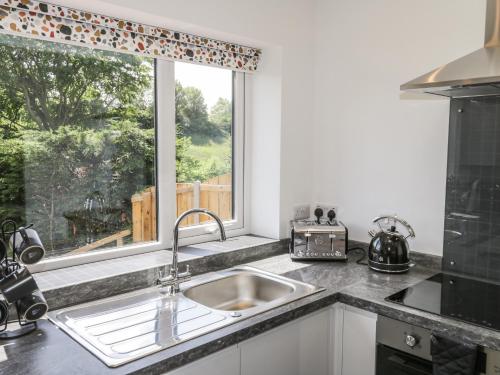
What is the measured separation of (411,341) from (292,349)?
44cm

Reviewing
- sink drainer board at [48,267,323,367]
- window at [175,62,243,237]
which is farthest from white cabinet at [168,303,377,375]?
window at [175,62,243,237]

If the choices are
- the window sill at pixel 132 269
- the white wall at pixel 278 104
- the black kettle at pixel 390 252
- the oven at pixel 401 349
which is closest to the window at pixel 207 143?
the white wall at pixel 278 104

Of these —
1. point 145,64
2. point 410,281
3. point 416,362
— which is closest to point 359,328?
point 416,362

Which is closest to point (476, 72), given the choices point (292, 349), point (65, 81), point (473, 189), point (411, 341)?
point (473, 189)

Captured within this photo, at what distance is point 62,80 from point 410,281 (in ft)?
5.72

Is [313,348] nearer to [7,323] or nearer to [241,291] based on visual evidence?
[241,291]

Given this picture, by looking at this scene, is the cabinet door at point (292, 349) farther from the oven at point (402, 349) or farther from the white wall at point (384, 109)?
the white wall at point (384, 109)

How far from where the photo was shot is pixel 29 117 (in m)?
1.71

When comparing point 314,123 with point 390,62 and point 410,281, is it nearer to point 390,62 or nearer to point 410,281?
point 390,62

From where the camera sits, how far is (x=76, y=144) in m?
1.87

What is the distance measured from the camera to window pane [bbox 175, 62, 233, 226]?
2.25m

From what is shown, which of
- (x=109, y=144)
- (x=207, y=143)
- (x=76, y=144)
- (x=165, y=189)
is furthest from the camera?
(x=207, y=143)

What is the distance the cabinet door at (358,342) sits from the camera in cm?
168

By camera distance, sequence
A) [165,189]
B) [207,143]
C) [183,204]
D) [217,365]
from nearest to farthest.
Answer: [217,365], [165,189], [183,204], [207,143]
